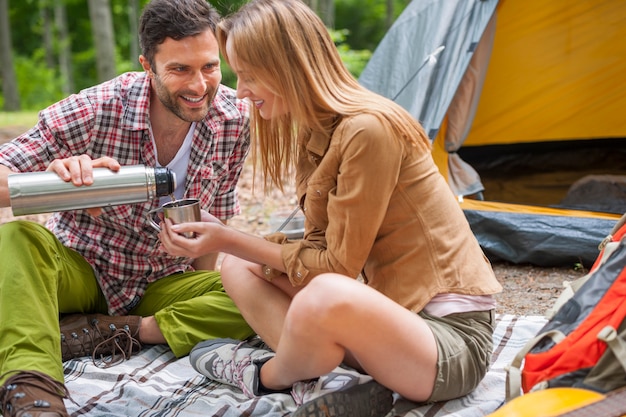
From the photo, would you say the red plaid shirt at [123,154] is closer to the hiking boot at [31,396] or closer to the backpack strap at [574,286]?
the hiking boot at [31,396]

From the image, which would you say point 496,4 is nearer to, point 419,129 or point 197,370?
point 419,129

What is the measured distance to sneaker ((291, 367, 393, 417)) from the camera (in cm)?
170

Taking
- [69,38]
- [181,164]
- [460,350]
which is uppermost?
[69,38]

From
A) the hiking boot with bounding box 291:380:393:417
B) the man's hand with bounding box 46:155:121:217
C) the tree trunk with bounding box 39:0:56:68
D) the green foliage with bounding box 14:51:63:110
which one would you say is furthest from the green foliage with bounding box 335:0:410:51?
the hiking boot with bounding box 291:380:393:417

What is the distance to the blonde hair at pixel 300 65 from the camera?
5.74 feet

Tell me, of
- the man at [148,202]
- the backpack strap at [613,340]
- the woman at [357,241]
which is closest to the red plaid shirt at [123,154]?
the man at [148,202]

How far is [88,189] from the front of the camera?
77.0 inches

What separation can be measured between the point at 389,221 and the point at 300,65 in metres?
0.42

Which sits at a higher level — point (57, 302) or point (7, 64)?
point (7, 64)

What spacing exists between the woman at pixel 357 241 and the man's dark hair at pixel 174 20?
36cm

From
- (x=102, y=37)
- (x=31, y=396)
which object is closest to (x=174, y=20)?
(x=31, y=396)

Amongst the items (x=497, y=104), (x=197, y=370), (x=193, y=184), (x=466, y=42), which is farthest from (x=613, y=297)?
(x=497, y=104)

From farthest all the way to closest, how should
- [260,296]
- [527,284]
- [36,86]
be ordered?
[36,86], [527,284], [260,296]

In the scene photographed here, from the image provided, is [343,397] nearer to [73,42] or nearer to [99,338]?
[99,338]
